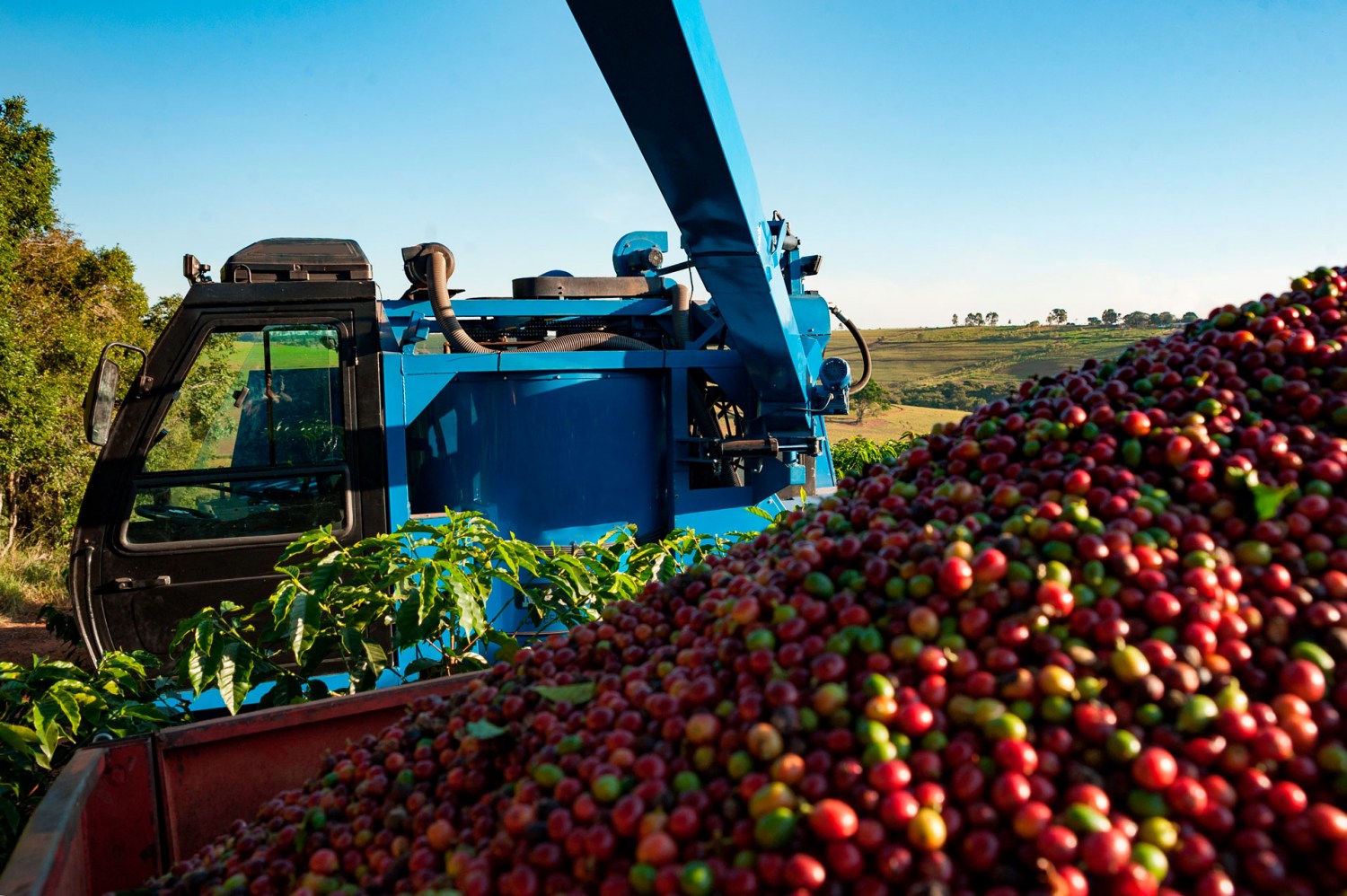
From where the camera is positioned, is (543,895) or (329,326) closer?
(543,895)

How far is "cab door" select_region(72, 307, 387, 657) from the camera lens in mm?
3881

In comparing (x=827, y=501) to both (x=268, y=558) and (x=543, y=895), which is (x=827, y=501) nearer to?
(x=543, y=895)

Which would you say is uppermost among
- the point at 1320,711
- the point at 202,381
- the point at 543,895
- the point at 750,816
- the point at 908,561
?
the point at 202,381

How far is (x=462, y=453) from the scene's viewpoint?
4.88 meters

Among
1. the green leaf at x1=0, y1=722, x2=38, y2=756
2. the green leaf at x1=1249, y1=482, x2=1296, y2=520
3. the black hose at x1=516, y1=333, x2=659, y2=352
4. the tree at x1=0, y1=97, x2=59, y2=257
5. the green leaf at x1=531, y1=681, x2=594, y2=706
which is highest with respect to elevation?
the tree at x1=0, y1=97, x2=59, y2=257

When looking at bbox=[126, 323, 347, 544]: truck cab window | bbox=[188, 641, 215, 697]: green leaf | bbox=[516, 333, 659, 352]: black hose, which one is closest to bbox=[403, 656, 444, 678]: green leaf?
bbox=[188, 641, 215, 697]: green leaf

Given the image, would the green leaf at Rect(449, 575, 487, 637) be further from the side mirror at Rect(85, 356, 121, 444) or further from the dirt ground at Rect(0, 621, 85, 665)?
the dirt ground at Rect(0, 621, 85, 665)

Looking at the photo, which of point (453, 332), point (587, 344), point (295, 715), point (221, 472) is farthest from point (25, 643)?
point (295, 715)

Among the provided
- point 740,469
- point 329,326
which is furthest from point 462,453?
point 740,469

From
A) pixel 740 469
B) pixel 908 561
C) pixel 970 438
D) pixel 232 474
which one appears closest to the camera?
pixel 908 561

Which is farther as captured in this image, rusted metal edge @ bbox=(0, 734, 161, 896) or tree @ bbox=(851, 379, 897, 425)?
tree @ bbox=(851, 379, 897, 425)

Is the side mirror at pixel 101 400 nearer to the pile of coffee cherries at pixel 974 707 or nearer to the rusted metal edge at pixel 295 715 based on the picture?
the rusted metal edge at pixel 295 715

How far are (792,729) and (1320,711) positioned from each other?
739 millimetres

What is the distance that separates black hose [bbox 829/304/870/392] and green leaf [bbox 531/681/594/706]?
4366mm
